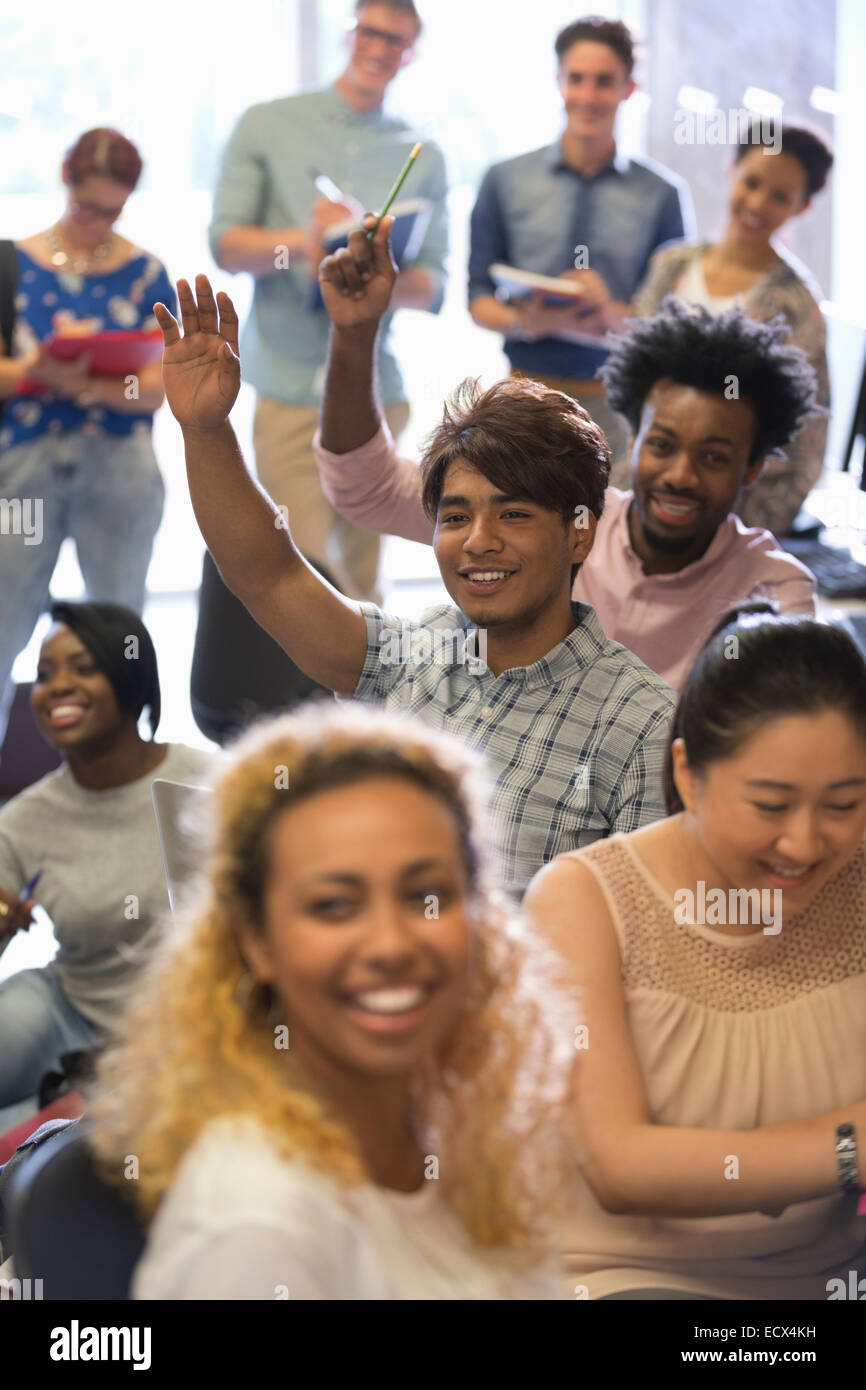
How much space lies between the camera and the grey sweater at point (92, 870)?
7.15 feet

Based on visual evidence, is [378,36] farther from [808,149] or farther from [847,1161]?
[847,1161]

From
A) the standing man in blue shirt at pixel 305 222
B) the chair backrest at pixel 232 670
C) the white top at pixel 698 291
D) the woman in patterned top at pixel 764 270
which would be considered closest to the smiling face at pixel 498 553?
the chair backrest at pixel 232 670

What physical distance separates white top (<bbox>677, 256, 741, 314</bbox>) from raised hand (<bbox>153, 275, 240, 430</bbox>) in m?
1.50

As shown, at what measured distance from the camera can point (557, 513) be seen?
1.62 m

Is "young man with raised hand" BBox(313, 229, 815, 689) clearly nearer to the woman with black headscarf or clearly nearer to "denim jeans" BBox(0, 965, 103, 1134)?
the woman with black headscarf

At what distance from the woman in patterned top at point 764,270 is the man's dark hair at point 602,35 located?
38cm

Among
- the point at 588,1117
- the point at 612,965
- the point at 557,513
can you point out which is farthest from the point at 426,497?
the point at 588,1117

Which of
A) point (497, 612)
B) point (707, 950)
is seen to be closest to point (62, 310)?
point (497, 612)

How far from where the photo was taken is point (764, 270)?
9.53ft

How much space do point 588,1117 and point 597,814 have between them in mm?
415

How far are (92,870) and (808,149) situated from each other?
1920 mm

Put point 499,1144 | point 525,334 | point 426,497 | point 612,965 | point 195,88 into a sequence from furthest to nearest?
point 195,88 → point 525,334 → point 426,497 → point 612,965 → point 499,1144

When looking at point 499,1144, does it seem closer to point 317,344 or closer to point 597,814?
point 597,814

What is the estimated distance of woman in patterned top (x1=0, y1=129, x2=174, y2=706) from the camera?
9.70 feet
